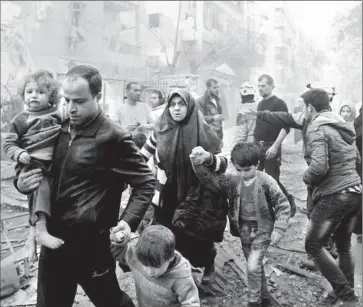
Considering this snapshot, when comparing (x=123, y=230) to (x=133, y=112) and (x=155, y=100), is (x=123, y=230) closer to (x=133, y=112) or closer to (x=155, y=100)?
(x=133, y=112)

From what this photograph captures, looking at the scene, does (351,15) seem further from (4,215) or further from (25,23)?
(25,23)

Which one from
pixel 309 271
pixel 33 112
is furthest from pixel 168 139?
pixel 309 271

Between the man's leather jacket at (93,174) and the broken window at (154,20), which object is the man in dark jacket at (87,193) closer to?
the man's leather jacket at (93,174)

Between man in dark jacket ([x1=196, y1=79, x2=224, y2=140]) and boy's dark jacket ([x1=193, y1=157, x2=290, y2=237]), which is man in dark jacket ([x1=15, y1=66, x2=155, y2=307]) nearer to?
boy's dark jacket ([x1=193, y1=157, x2=290, y2=237])

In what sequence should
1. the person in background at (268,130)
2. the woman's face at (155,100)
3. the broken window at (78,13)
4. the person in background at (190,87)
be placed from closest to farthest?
1. the person in background at (268,130)
2. the woman's face at (155,100)
3. the person in background at (190,87)
4. the broken window at (78,13)

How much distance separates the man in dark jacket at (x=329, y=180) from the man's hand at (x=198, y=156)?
894 millimetres

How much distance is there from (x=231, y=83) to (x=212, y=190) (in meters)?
18.3

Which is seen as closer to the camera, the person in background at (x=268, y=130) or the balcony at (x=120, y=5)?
the person in background at (x=268, y=130)

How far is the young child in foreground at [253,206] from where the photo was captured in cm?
283

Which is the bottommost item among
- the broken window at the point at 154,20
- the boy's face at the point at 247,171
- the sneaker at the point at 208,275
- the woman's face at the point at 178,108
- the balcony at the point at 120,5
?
the sneaker at the point at 208,275

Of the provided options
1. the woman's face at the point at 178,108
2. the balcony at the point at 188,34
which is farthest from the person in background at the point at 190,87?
the balcony at the point at 188,34

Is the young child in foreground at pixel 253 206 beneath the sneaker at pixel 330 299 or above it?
above

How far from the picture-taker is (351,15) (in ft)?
27.2

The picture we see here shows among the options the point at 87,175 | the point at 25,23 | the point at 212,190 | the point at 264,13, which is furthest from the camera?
the point at 264,13
